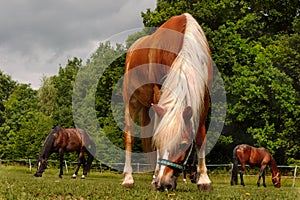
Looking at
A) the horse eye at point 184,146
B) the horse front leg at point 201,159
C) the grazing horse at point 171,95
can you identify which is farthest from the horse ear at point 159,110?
the horse front leg at point 201,159

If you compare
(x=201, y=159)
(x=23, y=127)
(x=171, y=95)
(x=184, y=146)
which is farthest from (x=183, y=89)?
(x=23, y=127)

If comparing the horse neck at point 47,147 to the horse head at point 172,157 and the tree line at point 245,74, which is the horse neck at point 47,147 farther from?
the horse head at point 172,157

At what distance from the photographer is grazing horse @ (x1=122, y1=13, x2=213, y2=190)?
5.65 meters

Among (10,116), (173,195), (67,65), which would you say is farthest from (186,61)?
(67,65)

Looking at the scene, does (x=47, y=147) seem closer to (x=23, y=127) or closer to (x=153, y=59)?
(x=153, y=59)

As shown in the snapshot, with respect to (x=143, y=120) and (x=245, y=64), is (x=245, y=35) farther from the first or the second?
(x=143, y=120)

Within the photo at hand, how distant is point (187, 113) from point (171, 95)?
0.41 metres

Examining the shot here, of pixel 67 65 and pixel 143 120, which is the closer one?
pixel 143 120

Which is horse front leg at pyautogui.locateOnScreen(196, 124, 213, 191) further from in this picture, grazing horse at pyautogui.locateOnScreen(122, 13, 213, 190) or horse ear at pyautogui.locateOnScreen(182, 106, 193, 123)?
horse ear at pyautogui.locateOnScreen(182, 106, 193, 123)

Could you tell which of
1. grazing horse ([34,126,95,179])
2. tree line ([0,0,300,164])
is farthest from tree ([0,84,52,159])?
grazing horse ([34,126,95,179])

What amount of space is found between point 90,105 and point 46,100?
35.3 metres

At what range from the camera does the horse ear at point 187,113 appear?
567 centimetres

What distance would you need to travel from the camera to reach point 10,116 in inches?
1996

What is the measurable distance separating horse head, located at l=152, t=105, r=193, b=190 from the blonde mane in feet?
0.17
